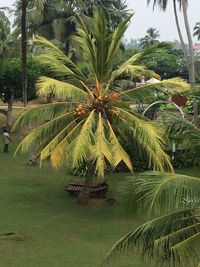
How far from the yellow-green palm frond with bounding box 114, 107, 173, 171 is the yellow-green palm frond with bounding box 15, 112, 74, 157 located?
1.69 meters

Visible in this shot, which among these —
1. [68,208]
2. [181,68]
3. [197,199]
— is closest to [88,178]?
[68,208]

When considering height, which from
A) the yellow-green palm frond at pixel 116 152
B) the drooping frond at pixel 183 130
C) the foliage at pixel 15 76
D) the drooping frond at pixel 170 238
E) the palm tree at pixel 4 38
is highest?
the palm tree at pixel 4 38

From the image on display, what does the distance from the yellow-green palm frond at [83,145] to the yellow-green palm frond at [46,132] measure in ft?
3.10

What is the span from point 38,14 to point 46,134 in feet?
47.7

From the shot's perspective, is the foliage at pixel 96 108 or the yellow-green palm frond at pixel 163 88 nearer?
the foliage at pixel 96 108

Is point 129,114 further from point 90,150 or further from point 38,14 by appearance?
point 38,14

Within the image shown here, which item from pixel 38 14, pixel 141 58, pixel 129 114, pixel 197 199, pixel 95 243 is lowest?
pixel 95 243

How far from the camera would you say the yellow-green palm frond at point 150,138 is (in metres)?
14.4

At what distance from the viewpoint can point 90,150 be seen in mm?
13883

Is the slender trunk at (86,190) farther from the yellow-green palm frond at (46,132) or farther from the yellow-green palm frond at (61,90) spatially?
the yellow-green palm frond at (61,90)

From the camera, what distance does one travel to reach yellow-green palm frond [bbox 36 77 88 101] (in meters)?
14.9

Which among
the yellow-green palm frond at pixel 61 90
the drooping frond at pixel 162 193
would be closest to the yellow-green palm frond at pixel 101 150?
the yellow-green palm frond at pixel 61 90

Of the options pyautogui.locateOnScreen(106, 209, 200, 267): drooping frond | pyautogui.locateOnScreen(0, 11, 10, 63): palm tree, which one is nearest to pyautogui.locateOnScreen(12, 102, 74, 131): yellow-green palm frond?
pyautogui.locateOnScreen(106, 209, 200, 267): drooping frond

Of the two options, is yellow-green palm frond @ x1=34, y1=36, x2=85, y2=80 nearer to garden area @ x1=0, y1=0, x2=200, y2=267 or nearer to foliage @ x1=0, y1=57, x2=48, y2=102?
garden area @ x1=0, y1=0, x2=200, y2=267
